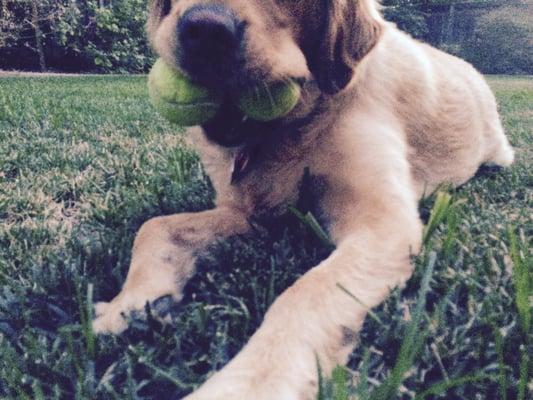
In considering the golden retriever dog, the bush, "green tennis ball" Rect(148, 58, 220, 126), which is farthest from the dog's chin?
the bush

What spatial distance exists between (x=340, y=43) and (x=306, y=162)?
49cm

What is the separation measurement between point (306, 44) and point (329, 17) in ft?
0.43

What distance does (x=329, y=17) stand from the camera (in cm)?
229

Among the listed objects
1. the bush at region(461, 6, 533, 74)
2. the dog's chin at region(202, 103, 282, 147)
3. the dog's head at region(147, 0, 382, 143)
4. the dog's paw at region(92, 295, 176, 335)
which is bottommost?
the bush at region(461, 6, 533, 74)

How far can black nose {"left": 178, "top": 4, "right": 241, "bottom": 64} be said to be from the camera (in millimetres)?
1779

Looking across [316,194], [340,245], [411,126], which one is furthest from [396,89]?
[340,245]

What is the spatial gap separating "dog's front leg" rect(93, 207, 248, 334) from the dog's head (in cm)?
55

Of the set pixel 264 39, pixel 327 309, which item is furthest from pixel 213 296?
pixel 264 39

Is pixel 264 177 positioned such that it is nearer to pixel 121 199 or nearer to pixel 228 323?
pixel 121 199

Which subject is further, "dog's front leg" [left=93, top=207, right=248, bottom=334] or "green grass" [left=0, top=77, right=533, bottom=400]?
"dog's front leg" [left=93, top=207, right=248, bottom=334]

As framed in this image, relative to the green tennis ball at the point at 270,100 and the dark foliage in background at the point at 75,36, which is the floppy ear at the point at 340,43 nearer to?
the green tennis ball at the point at 270,100

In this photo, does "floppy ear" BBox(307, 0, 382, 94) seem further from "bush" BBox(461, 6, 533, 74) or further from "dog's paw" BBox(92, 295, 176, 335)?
"bush" BBox(461, 6, 533, 74)

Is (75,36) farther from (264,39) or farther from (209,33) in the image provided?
(209,33)

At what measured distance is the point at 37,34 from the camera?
41.7ft
